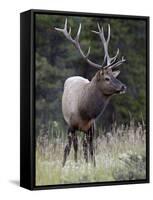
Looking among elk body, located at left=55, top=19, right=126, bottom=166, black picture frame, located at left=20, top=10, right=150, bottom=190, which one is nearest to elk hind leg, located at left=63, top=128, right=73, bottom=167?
elk body, located at left=55, top=19, right=126, bottom=166

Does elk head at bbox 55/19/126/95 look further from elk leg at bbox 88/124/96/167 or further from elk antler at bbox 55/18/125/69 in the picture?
elk leg at bbox 88/124/96/167

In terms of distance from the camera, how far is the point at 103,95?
9.05 m

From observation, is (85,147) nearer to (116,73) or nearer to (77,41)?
(116,73)

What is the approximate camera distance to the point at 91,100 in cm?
902

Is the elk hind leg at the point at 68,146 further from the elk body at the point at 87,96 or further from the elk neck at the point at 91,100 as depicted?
the elk neck at the point at 91,100

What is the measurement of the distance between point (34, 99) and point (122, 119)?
1.22 metres

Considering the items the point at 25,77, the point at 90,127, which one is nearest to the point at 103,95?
the point at 90,127

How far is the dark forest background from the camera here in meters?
8.71

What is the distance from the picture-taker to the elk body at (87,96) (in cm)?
889

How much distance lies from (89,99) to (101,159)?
740mm

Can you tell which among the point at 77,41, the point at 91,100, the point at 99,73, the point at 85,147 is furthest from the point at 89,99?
the point at 77,41

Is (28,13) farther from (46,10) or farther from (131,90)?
(131,90)

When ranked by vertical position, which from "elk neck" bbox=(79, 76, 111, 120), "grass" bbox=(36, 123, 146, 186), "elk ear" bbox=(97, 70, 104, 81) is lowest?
"grass" bbox=(36, 123, 146, 186)

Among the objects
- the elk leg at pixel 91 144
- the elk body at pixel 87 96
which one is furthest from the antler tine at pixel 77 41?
the elk leg at pixel 91 144
